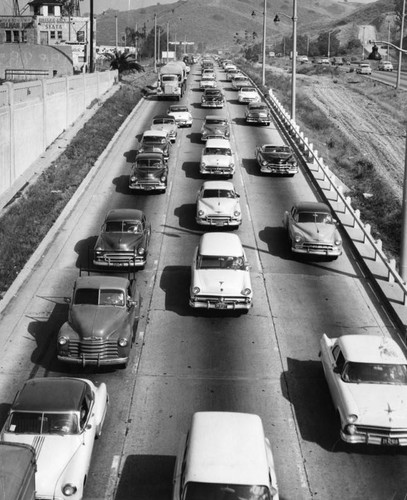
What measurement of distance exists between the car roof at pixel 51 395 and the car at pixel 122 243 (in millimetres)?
9276

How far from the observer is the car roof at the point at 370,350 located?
14.7 meters

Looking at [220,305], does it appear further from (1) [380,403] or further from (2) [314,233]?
(1) [380,403]

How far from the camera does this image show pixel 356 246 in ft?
83.8

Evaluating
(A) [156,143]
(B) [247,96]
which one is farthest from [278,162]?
(B) [247,96]

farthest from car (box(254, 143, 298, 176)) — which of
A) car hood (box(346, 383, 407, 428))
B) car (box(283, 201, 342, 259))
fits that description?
car hood (box(346, 383, 407, 428))

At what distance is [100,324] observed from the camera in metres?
16.6

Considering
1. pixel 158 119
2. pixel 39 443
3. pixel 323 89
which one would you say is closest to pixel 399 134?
pixel 158 119

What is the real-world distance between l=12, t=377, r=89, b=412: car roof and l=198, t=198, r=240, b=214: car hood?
14208 millimetres

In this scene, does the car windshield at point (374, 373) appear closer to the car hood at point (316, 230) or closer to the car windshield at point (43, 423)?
the car windshield at point (43, 423)

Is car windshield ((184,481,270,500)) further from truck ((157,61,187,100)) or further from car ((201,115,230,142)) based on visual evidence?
truck ((157,61,187,100))

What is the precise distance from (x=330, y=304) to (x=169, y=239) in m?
8.14

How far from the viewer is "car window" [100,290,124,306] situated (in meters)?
17.5

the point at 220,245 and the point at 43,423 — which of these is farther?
the point at 220,245

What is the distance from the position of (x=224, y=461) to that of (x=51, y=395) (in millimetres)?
3863
